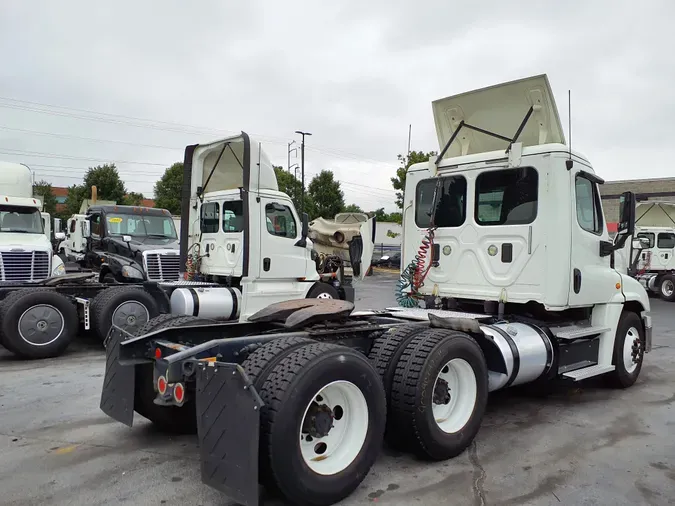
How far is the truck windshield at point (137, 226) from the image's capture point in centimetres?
1344

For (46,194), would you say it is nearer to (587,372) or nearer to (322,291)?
(322,291)

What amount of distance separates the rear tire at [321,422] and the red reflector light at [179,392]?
2.13 ft

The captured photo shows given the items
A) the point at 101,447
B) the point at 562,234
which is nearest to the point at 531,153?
the point at 562,234

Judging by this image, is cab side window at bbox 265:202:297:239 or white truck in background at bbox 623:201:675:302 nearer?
cab side window at bbox 265:202:297:239

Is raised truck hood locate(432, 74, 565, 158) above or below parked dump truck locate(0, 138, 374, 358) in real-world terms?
above

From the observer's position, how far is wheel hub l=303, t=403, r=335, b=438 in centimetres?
354

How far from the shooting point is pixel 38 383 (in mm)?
6711

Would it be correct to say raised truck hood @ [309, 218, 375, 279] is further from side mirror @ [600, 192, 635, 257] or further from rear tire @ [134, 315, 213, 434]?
rear tire @ [134, 315, 213, 434]

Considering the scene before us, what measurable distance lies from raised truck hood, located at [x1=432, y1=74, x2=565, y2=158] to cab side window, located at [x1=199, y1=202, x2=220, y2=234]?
17.0 feet

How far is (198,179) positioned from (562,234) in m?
7.22

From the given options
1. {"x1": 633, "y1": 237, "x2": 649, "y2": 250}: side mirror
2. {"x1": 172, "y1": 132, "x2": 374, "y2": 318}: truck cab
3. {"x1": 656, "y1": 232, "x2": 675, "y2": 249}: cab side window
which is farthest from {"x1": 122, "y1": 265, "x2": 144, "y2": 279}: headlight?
{"x1": 656, "y1": 232, "x2": 675, "y2": 249}: cab side window

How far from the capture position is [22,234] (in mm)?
11133

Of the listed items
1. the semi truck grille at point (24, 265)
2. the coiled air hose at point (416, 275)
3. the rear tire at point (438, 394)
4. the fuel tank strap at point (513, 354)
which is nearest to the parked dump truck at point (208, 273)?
the semi truck grille at point (24, 265)

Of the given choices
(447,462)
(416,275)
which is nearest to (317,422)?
(447,462)
